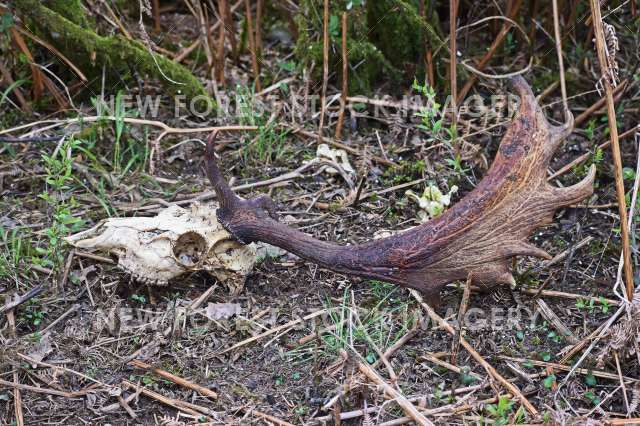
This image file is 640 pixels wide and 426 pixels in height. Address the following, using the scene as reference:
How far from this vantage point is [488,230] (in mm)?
2383

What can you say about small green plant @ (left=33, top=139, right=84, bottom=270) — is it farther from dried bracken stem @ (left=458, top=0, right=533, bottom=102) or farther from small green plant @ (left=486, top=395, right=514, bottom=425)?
dried bracken stem @ (left=458, top=0, right=533, bottom=102)

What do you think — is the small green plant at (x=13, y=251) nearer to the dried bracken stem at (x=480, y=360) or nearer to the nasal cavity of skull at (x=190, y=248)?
the nasal cavity of skull at (x=190, y=248)

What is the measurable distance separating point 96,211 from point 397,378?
1.43 meters

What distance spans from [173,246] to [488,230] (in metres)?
1.05

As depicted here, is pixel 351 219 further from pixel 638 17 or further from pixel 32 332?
pixel 638 17

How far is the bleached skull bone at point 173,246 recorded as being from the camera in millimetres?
2564

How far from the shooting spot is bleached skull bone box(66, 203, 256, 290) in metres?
2.56

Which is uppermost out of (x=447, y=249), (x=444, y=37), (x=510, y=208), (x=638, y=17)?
(x=638, y=17)

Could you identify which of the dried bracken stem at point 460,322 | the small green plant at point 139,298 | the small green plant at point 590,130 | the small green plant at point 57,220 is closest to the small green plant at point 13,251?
the small green plant at point 57,220

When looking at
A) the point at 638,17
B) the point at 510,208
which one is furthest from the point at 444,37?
the point at 510,208

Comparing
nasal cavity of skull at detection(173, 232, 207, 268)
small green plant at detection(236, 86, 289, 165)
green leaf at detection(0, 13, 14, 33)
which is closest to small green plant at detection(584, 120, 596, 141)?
small green plant at detection(236, 86, 289, 165)

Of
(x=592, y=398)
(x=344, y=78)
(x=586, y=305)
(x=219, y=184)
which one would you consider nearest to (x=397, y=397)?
(x=592, y=398)

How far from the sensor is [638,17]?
3.39 metres

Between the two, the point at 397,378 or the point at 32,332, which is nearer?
the point at 397,378
